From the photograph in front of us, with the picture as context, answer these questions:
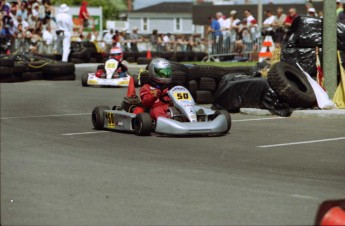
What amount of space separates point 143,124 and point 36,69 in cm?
1138

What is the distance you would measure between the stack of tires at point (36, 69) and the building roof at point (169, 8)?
96227 millimetres

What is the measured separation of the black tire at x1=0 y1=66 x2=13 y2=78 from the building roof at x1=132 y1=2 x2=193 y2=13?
9750 centimetres

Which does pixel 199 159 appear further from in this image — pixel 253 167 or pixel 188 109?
pixel 188 109

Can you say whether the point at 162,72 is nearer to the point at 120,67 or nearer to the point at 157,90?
the point at 157,90

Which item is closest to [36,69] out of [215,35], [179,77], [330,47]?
[179,77]

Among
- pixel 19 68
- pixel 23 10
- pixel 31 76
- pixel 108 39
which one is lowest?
pixel 108 39

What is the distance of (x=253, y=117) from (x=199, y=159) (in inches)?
182

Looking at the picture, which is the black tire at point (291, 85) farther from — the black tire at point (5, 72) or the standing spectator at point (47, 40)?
the standing spectator at point (47, 40)

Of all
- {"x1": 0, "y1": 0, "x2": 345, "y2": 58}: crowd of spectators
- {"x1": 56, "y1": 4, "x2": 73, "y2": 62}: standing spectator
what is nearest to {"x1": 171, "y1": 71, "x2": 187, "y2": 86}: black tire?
{"x1": 0, "y1": 0, "x2": 345, "y2": 58}: crowd of spectators

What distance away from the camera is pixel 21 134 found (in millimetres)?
11328

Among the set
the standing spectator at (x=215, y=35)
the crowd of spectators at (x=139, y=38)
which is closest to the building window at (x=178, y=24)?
the crowd of spectators at (x=139, y=38)

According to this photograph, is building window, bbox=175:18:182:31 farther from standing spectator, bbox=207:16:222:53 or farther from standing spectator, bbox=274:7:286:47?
standing spectator, bbox=274:7:286:47

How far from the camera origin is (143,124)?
11.0 metres

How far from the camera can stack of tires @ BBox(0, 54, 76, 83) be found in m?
21.5
